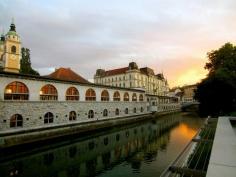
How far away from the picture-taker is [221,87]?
34.6 m

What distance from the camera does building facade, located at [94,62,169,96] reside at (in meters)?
75.1

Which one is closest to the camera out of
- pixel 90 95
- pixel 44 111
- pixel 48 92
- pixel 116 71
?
pixel 44 111

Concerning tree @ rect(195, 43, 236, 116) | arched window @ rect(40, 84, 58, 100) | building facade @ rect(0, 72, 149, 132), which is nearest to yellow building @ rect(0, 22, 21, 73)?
building facade @ rect(0, 72, 149, 132)

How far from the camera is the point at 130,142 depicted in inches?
997

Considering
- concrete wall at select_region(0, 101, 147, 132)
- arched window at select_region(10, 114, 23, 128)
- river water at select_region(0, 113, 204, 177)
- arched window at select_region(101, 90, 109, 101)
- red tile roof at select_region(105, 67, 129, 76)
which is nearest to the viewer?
river water at select_region(0, 113, 204, 177)

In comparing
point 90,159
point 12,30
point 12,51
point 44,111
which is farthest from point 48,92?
point 12,30

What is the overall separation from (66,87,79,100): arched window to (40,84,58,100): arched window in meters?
2.42

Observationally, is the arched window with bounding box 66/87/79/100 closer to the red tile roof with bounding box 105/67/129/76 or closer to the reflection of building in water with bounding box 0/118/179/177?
the reflection of building in water with bounding box 0/118/179/177

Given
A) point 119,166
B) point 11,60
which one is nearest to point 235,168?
point 119,166

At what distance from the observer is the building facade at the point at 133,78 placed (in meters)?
75.1

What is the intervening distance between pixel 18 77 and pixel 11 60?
114 ft

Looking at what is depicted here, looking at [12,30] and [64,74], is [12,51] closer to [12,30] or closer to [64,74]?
[12,30]

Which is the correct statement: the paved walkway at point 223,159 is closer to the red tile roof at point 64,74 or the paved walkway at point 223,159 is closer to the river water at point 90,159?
the river water at point 90,159

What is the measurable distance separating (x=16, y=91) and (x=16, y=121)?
11.4ft
